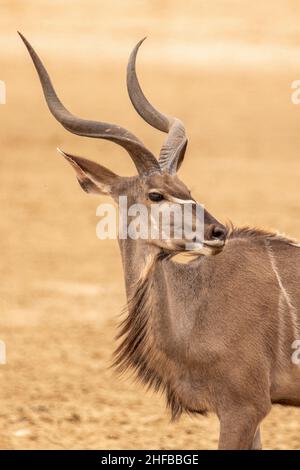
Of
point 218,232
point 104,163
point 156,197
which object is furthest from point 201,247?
point 104,163

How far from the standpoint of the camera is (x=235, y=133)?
22.7 meters

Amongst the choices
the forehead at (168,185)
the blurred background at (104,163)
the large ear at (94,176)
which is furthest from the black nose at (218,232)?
the blurred background at (104,163)

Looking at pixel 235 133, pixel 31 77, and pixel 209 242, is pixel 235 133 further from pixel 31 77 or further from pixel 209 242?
pixel 209 242

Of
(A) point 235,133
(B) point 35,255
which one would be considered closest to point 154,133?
(A) point 235,133

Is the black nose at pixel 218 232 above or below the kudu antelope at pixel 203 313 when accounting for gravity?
above

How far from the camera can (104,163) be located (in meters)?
19.1

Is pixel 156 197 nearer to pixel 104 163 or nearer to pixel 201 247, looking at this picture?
pixel 201 247

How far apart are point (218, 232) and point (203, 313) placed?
2.07 ft

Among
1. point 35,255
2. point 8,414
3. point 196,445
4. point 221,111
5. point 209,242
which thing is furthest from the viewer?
point 221,111

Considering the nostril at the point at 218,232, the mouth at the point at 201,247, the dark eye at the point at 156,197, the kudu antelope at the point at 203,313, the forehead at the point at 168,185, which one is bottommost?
the kudu antelope at the point at 203,313

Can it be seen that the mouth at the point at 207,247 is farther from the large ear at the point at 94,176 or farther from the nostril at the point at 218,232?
the large ear at the point at 94,176

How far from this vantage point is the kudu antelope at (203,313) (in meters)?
5.91

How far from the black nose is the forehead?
0.93ft
